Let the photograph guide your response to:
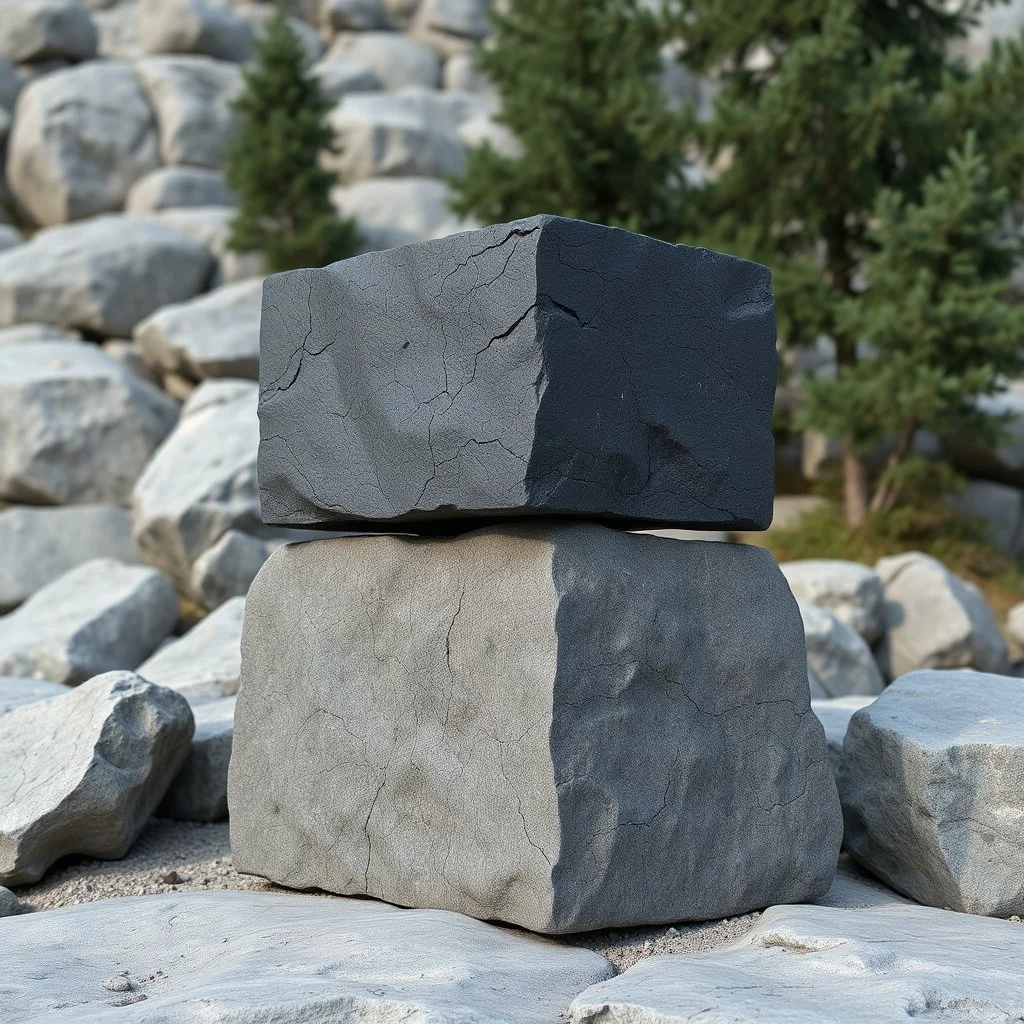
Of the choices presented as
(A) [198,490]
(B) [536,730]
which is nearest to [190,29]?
(A) [198,490]

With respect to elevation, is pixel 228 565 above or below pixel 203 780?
above

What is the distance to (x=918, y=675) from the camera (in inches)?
149

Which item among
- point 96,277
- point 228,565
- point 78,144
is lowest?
point 228,565

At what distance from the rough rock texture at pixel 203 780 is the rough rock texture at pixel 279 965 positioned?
2.75 ft

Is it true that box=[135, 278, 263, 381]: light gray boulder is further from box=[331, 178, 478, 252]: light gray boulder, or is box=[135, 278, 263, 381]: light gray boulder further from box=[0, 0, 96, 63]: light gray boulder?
box=[0, 0, 96, 63]: light gray boulder

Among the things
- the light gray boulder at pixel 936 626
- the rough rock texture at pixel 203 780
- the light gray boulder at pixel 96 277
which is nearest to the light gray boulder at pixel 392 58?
the light gray boulder at pixel 96 277

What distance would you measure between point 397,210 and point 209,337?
423 centimetres

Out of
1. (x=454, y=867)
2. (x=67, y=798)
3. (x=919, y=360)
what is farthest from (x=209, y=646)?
(x=919, y=360)

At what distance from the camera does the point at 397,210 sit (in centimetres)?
1477

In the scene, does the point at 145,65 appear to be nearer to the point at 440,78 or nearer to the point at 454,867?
the point at 440,78

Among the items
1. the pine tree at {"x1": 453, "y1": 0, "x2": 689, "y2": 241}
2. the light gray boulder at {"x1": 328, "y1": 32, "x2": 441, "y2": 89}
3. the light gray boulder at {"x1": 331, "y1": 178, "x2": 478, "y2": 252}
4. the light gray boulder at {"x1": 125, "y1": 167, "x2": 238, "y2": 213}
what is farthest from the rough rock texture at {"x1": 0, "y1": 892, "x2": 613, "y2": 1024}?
the light gray boulder at {"x1": 328, "y1": 32, "x2": 441, "y2": 89}

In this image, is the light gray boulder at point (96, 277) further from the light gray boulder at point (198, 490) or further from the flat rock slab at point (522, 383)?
the flat rock slab at point (522, 383)

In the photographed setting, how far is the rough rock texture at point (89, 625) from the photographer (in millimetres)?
6707

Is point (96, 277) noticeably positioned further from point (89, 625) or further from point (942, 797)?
point (942, 797)
